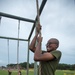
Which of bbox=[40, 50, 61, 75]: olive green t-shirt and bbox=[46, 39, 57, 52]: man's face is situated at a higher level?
bbox=[46, 39, 57, 52]: man's face

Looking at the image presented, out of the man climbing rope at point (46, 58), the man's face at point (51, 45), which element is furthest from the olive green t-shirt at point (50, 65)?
the man's face at point (51, 45)

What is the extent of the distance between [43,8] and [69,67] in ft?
212

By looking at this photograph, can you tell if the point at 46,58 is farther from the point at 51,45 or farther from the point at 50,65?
the point at 51,45

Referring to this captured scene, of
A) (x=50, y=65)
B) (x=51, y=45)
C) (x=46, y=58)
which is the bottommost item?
(x=50, y=65)

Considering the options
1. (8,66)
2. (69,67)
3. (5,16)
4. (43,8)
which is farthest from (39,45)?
(69,67)

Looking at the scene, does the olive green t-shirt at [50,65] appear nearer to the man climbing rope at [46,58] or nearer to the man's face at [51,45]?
the man climbing rope at [46,58]

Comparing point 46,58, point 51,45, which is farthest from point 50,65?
point 51,45

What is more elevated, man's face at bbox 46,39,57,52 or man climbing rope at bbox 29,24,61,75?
man's face at bbox 46,39,57,52

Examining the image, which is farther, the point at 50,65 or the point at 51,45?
the point at 51,45

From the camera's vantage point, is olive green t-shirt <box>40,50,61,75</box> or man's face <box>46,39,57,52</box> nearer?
olive green t-shirt <box>40,50,61,75</box>

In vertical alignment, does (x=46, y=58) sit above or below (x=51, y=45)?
below

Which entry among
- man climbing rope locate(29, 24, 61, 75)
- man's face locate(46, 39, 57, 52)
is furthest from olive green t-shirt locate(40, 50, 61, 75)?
man's face locate(46, 39, 57, 52)

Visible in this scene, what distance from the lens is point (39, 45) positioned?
3.56m

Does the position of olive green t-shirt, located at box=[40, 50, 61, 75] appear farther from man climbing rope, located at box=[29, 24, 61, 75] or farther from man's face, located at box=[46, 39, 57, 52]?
man's face, located at box=[46, 39, 57, 52]
